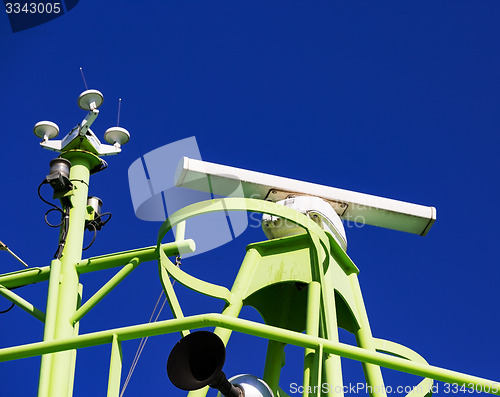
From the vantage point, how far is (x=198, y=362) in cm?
564

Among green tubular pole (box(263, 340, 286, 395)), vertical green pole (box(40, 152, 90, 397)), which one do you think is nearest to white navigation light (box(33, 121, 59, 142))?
vertical green pole (box(40, 152, 90, 397))

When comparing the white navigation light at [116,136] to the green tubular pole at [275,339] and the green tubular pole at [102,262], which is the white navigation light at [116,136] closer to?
the green tubular pole at [102,262]

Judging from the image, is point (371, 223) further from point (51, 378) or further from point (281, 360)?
point (51, 378)

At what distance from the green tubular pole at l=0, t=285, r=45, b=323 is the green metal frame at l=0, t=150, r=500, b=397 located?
12mm

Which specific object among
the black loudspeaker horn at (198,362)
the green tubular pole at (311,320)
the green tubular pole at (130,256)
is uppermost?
the green tubular pole at (130,256)

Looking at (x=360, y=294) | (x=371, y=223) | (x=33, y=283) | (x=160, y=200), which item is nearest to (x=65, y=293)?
(x=33, y=283)

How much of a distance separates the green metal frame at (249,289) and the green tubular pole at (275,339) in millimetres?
31

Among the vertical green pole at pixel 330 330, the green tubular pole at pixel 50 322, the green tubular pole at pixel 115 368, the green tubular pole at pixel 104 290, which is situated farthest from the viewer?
the green tubular pole at pixel 104 290

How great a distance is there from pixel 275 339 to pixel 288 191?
476 cm

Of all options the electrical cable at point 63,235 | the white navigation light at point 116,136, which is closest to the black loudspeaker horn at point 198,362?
the electrical cable at point 63,235

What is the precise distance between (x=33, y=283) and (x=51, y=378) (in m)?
1.87

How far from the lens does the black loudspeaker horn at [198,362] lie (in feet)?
18.1

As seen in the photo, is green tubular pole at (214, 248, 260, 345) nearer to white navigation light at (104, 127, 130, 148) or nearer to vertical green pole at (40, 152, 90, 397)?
vertical green pole at (40, 152, 90, 397)

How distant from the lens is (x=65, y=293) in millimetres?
9562
